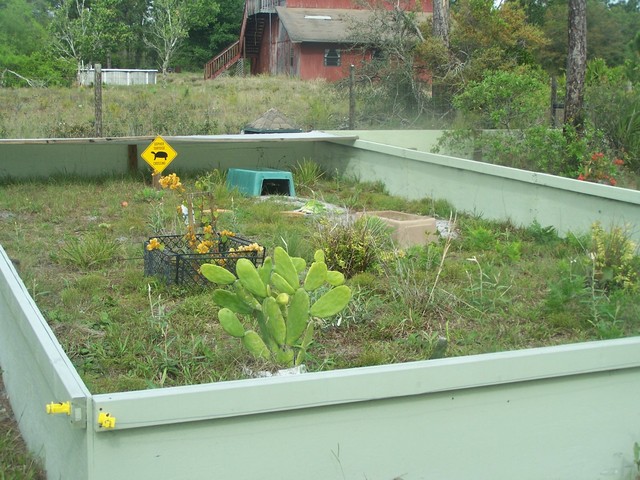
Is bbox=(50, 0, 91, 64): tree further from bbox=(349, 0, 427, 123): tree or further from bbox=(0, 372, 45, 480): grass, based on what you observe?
bbox=(0, 372, 45, 480): grass

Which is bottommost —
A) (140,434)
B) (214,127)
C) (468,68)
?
(140,434)

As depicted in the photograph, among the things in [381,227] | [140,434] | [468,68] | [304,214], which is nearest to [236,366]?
[140,434]

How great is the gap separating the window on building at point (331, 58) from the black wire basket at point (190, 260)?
3063 cm

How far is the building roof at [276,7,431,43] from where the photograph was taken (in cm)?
3522

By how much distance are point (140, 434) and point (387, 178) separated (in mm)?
9016

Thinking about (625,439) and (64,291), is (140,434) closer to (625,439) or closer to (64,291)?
(625,439)

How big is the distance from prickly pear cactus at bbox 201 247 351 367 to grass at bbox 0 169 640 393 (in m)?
0.39

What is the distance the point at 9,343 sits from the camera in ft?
16.0

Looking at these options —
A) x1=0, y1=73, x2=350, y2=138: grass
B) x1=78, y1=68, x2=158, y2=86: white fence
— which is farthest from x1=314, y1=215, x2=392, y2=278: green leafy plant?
x1=78, y1=68, x2=158, y2=86: white fence

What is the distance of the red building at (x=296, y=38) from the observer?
3566 centimetres

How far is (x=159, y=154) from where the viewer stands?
9211 millimetres

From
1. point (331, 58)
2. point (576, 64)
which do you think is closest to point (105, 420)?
point (576, 64)

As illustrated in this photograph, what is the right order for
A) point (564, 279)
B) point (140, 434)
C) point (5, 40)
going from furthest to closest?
point (5, 40) < point (564, 279) < point (140, 434)

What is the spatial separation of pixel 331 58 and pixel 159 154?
28.2 m
